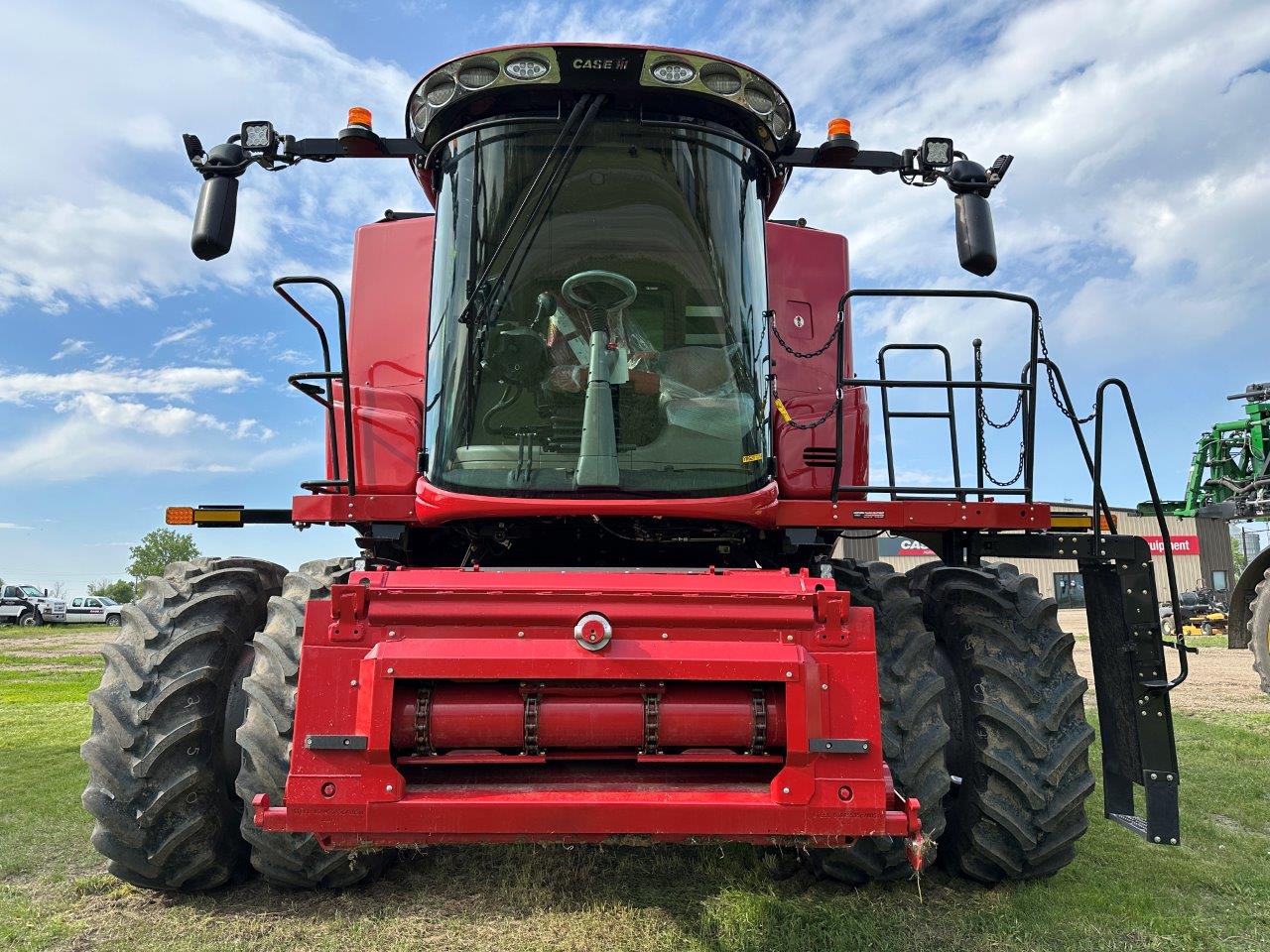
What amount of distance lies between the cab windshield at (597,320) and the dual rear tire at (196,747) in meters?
1.01

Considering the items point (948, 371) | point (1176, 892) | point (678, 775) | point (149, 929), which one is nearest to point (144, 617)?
point (149, 929)

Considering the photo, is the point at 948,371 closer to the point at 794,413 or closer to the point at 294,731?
the point at 794,413

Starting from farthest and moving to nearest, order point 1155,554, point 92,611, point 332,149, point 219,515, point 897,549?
point 897,549, point 92,611, point 1155,554, point 219,515, point 332,149

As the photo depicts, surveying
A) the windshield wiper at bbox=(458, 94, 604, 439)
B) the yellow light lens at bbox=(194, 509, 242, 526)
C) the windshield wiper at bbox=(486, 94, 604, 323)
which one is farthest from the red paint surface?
the yellow light lens at bbox=(194, 509, 242, 526)

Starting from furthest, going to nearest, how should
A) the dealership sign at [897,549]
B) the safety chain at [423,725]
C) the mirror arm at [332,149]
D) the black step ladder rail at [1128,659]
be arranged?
the dealership sign at [897,549]
the mirror arm at [332,149]
the black step ladder rail at [1128,659]
the safety chain at [423,725]

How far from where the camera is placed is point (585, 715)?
3014mm

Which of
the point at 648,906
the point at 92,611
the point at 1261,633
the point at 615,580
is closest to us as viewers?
the point at 615,580

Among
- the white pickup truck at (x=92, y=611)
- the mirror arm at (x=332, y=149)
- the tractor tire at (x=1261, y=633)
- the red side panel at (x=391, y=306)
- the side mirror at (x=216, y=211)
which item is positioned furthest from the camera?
the white pickup truck at (x=92, y=611)

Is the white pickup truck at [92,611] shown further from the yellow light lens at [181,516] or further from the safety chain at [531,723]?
the safety chain at [531,723]

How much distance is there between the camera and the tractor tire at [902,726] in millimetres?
3453

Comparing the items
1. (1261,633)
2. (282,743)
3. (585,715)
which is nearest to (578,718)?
(585,715)

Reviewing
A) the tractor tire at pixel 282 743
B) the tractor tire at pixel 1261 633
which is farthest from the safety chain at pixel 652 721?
the tractor tire at pixel 1261 633

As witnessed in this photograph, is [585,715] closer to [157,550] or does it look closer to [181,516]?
[181,516]

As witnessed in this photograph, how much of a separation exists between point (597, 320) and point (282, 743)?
6.83 feet
